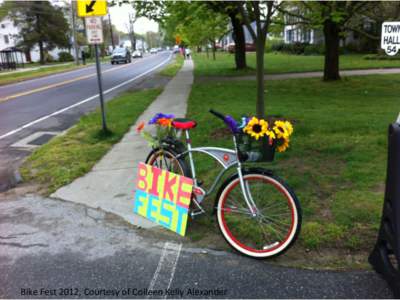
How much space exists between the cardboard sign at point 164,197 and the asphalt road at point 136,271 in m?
0.20

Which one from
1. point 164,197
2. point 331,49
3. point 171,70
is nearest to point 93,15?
point 164,197

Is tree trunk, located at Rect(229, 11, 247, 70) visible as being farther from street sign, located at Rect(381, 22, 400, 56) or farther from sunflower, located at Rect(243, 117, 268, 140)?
sunflower, located at Rect(243, 117, 268, 140)

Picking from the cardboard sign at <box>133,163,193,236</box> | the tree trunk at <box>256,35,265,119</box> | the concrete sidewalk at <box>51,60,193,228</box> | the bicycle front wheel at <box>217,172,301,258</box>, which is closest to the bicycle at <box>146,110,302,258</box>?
the bicycle front wheel at <box>217,172,301,258</box>

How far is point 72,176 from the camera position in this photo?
595 centimetres

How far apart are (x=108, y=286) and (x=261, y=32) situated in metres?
5.20

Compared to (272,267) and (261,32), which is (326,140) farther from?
(272,267)

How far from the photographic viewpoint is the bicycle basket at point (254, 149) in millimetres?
3377

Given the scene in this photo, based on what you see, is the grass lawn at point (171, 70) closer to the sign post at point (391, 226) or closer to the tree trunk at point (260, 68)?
the tree trunk at point (260, 68)

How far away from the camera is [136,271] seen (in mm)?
3357

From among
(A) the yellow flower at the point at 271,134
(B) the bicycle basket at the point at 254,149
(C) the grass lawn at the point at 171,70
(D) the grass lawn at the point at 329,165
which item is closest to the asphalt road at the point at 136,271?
(D) the grass lawn at the point at 329,165

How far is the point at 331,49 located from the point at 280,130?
13.3m

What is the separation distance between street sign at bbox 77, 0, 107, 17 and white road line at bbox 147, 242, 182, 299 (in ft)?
17.7

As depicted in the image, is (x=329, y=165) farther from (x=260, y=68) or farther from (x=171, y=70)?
(x=171, y=70)

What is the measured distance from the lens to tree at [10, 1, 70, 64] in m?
57.6
